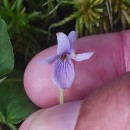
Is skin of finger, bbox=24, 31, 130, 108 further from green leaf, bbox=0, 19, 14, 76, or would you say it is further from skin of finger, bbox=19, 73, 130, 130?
skin of finger, bbox=19, 73, 130, 130

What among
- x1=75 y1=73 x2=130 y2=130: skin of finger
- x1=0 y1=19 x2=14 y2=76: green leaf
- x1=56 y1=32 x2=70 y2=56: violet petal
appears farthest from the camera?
x1=0 y1=19 x2=14 y2=76: green leaf

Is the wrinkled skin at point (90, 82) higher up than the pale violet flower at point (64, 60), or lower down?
lower down

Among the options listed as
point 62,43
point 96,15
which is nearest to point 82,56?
point 62,43

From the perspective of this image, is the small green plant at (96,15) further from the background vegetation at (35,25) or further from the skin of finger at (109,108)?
the skin of finger at (109,108)

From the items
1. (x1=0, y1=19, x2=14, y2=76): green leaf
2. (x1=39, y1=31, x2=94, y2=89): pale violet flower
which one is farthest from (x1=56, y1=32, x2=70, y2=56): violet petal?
(x1=0, y1=19, x2=14, y2=76): green leaf

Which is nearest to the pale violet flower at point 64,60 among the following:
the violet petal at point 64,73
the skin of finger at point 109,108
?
the violet petal at point 64,73

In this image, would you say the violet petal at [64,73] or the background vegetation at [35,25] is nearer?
the violet petal at [64,73]
